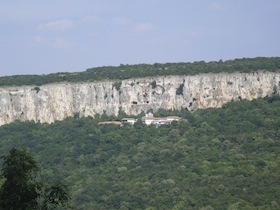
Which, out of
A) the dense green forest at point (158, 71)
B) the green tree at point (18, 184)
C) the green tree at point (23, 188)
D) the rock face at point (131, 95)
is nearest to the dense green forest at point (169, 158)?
the rock face at point (131, 95)

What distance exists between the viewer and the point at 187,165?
4988 centimetres

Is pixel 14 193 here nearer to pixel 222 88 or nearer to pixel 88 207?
pixel 88 207

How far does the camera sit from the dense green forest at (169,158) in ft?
139

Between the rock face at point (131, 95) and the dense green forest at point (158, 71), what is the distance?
104 cm

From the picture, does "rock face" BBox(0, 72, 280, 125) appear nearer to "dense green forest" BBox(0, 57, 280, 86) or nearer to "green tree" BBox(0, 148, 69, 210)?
"dense green forest" BBox(0, 57, 280, 86)

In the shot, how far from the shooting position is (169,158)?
5228 cm

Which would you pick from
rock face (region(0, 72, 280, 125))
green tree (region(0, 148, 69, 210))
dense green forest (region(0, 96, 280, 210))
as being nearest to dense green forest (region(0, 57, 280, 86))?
rock face (region(0, 72, 280, 125))

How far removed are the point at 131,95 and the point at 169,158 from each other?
39.2 feet

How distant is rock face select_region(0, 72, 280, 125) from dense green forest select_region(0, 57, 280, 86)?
1037mm

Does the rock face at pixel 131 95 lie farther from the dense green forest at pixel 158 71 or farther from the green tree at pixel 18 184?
the green tree at pixel 18 184

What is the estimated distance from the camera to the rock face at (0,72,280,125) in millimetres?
62062

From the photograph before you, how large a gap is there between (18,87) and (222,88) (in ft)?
44.7

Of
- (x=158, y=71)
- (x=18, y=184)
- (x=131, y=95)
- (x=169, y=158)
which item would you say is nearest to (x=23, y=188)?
(x=18, y=184)

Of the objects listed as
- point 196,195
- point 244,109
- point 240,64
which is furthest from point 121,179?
point 240,64
